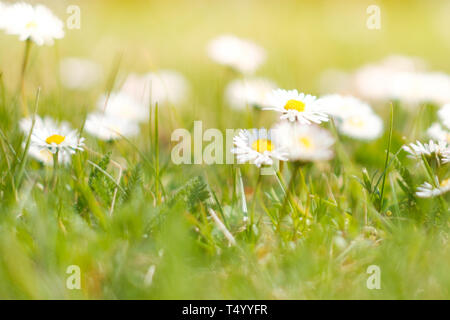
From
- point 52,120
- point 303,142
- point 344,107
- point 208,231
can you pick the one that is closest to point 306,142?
point 303,142

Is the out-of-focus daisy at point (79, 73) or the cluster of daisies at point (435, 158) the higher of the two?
the out-of-focus daisy at point (79, 73)

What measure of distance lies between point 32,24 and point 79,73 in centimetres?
104

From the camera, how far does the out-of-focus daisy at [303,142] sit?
2.68 feet

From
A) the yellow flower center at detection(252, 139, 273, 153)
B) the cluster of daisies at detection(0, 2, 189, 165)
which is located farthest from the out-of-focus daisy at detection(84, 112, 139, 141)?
the yellow flower center at detection(252, 139, 273, 153)

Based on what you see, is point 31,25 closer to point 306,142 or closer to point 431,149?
point 306,142

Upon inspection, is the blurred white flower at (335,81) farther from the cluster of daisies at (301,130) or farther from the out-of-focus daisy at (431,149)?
the out-of-focus daisy at (431,149)

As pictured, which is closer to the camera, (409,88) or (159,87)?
(409,88)

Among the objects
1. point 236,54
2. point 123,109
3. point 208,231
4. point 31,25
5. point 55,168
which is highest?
point 236,54

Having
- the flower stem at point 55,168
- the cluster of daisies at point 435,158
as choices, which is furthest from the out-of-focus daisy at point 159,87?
the cluster of daisies at point 435,158

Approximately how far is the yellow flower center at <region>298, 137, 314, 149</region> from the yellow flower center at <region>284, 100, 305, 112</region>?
0.06 meters

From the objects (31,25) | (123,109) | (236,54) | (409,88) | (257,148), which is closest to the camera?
(257,148)

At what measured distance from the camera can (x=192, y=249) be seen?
0.82m

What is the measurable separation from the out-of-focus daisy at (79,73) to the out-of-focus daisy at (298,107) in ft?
→ 4.40

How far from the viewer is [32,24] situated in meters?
1.15
